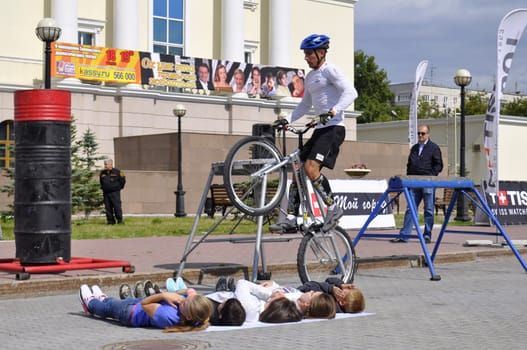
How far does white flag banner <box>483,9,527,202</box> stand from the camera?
1769cm

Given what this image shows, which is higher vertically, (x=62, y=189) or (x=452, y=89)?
(x=452, y=89)

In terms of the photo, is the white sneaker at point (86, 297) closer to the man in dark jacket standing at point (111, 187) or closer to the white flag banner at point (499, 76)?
the white flag banner at point (499, 76)

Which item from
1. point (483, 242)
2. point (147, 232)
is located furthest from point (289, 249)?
point (147, 232)

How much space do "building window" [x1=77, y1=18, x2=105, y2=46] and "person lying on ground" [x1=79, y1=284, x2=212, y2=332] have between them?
4094 centimetres

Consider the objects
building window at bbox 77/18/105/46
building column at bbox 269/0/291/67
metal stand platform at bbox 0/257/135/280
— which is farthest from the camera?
building column at bbox 269/0/291/67

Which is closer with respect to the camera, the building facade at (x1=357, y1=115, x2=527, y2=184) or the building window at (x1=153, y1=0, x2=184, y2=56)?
the building window at (x1=153, y1=0, x2=184, y2=56)

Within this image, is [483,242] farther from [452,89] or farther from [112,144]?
[452,89]

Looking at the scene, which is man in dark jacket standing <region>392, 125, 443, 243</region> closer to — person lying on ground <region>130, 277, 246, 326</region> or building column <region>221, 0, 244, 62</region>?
person lying on ground <region>130, 277, 246, 326</region>

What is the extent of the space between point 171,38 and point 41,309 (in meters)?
42.3

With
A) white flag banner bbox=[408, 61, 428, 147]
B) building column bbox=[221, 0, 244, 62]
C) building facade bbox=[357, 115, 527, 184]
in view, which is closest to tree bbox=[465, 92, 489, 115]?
building facade bbox=[357, 115, 527, 184]

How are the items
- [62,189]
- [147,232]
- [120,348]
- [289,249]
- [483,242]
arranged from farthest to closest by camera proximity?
[147,232] → [483,242] → [289,249] → [62,189] → [120,348]

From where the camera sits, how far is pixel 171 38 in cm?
5041

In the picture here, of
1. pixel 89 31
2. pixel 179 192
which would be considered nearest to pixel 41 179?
pixel 179 192

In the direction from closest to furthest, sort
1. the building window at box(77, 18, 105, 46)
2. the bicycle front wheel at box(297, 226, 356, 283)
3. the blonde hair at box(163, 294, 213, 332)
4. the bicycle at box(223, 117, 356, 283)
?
the blonde hair at box(163, 294, 213, 332) → the bicycle at box(223, 117, 356, 283) → the bicycle front wheel at box(297, 226, 356, 283) → the building window at box(77, 18, 105, 46)
